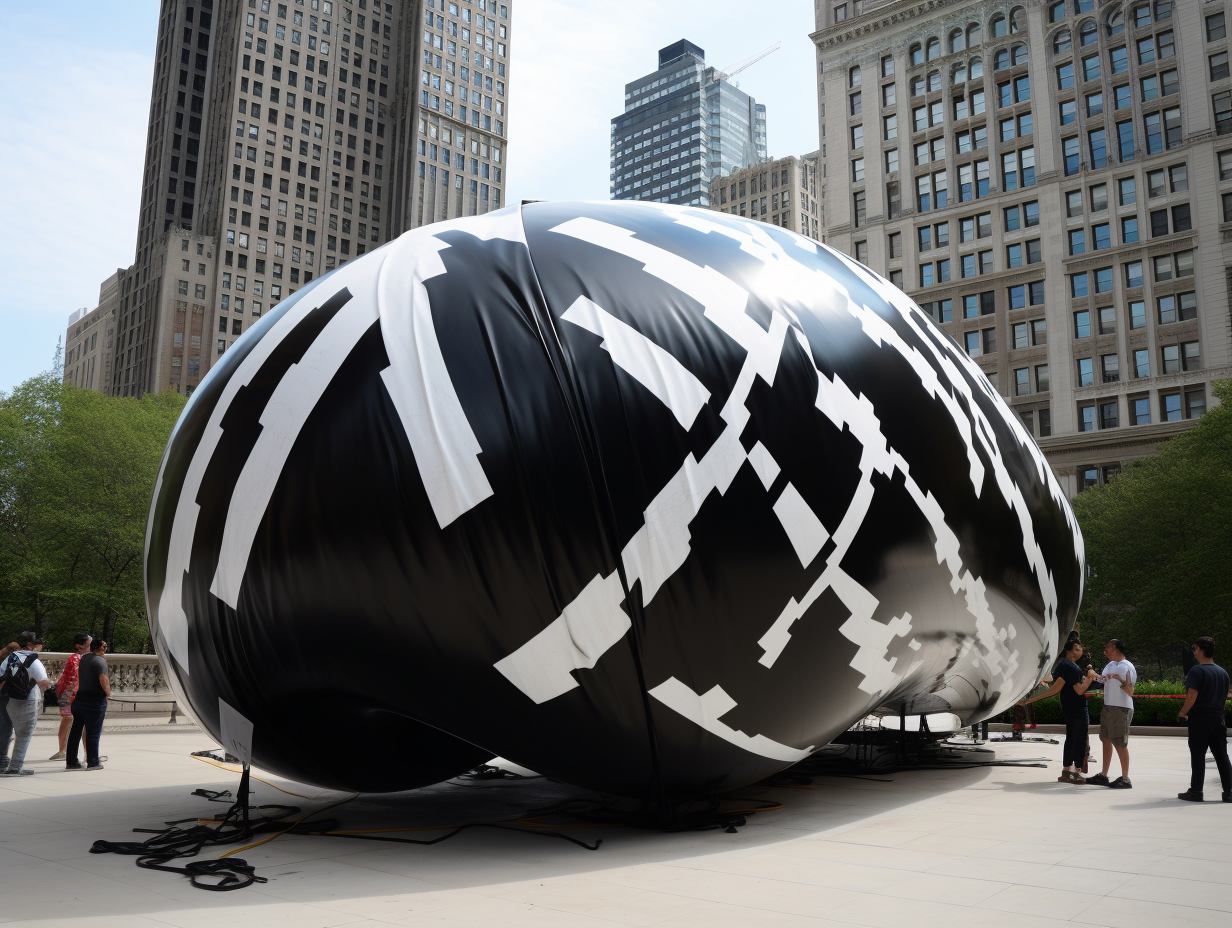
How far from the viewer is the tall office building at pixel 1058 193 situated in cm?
6588

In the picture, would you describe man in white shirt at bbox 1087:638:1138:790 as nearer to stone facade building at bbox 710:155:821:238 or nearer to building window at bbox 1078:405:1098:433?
building window at bbox 1078:405:1098:433

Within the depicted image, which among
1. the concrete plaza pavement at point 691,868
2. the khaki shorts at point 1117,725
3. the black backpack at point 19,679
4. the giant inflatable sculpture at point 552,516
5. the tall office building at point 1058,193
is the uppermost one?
the tall office building at point 1058,193

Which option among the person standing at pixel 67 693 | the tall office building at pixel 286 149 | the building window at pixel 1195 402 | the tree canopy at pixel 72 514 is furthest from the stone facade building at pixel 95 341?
the person standing at pixel 67 693

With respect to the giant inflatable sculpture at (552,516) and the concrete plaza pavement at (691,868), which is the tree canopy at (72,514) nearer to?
the concrete plaza pavement at (691,868)

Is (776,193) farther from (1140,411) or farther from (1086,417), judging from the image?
(1140,411)

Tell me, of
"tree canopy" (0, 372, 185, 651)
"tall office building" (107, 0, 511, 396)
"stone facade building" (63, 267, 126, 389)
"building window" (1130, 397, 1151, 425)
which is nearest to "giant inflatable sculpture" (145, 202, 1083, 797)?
"tree canopy" (0, 372, 185, 651)

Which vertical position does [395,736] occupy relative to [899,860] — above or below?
above

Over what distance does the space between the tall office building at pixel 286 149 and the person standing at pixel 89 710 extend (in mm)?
103622

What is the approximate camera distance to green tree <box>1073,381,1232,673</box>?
131 ft

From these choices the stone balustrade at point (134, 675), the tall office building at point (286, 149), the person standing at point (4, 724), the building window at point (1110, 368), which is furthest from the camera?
the tall office building at point (286, 149)

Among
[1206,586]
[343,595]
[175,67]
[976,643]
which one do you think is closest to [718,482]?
[343,595]

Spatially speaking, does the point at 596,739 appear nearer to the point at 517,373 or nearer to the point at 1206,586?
the point at 517,373

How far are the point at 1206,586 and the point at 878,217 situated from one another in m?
47.8

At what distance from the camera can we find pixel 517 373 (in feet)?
23.9
